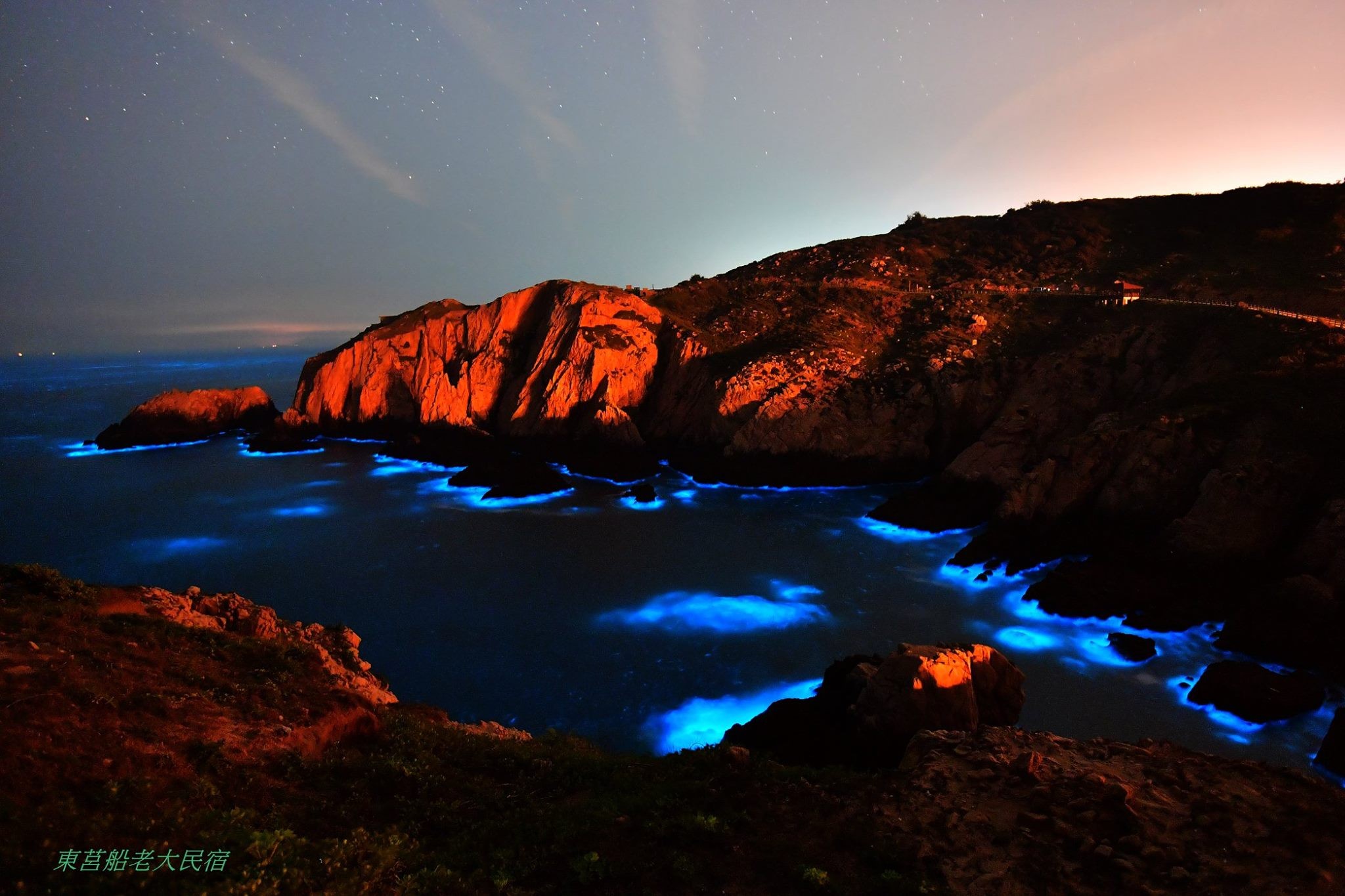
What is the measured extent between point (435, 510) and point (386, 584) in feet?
37.4

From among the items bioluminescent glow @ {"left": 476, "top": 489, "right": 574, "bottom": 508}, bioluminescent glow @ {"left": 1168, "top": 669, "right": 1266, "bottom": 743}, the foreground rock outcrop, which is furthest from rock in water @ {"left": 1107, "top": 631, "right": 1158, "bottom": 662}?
bioluminescent glow @ {"left": 476, "top": 489, "right": 574, "bottom": 508}

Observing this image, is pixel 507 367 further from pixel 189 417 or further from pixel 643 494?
pixel 189 417

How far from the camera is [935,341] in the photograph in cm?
4938

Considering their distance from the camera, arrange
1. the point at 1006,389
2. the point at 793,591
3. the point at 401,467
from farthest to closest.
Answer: the point at 401,467, the point at 1006,389, the point at 793,591

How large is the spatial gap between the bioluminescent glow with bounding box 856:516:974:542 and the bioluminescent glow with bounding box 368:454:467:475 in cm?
3191

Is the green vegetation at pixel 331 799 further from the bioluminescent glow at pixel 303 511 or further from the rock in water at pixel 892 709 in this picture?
the bioluminescent glow at pixel 303 511

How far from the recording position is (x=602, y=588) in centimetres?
2600

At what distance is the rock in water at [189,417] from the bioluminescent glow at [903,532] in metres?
62.1

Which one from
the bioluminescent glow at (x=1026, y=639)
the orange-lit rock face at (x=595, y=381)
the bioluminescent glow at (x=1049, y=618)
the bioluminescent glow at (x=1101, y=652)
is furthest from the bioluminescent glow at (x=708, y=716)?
the orange-lit rock face at (x=595, y=381)

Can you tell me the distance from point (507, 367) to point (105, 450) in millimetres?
35151

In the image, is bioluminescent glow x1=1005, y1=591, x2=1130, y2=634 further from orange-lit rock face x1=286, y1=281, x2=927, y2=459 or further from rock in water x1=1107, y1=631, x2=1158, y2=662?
orange-lit rock face x1=286, y1=281, x2=927, y2=459

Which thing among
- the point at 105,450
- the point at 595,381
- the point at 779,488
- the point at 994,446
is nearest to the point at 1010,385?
the point at 994,446

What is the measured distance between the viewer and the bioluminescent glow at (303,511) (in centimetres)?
3591

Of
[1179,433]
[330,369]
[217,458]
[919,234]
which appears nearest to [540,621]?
[1179,433]
